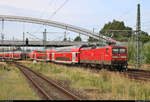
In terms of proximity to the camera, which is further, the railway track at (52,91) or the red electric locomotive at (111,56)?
the red electric locomotive at (111,56)

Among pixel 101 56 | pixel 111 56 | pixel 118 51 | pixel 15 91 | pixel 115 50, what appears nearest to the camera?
pixel 15 91

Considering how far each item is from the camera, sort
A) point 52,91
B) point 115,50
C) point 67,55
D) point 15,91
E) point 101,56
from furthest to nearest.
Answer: point 67,55 < point 101,56 < point 115,50 < point 52,91 < point 15,91

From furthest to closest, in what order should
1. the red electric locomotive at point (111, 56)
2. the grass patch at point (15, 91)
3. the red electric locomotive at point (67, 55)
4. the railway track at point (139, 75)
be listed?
1. the red electric locomotive at point (67, 55)
2. the red electric locomotive at point (111, 56)
3. the railway track at point (139, 75)
4. the grass patch at point (15, 91)

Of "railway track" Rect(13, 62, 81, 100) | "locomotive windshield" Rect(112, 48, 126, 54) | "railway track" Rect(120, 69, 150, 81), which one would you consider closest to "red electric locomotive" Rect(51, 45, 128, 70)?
"locomotive windshield" Rect(112, 48, 126, 54)

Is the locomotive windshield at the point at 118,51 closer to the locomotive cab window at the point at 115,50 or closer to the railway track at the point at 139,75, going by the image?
the locomotive cab window at the point at 115,50

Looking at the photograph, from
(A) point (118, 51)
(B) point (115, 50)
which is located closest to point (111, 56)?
(B) point (115, 50)

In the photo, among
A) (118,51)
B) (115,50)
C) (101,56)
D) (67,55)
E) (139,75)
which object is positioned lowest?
(139,75)

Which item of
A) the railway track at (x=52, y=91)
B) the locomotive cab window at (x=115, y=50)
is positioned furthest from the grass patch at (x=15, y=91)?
the locomotive cab window at (x=115, y=50)

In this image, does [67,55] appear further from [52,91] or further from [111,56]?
[52,91]

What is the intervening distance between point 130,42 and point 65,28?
38.3 meters

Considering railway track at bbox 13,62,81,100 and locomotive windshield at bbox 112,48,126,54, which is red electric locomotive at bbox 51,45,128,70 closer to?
locomotive windshield at bbox 112,48,126,54

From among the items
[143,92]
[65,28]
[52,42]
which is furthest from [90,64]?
[52,42]

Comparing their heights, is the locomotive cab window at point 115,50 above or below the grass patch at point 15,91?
above

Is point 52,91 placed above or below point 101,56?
below
